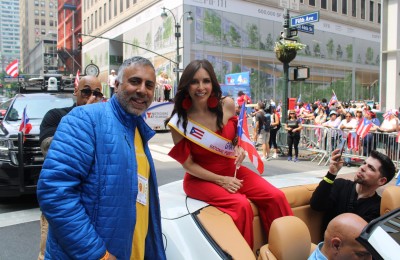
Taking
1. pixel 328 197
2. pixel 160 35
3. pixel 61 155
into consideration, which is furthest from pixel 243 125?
pixel 160 35

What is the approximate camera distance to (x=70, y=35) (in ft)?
258

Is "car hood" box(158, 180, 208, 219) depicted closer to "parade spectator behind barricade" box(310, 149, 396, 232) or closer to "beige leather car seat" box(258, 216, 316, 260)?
"beige leather car seat" box(258, 216, 316, 260)

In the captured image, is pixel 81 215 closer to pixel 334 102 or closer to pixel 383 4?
pixel 383 4

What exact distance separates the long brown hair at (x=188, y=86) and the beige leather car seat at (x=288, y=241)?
1044 millimetres

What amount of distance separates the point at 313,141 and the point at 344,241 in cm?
1097

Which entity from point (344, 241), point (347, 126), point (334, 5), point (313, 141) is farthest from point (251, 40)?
point (344, 241)

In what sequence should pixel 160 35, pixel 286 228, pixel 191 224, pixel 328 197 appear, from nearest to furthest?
1. pixel 286 228
2. pixel 191 224
3. pixel 328 197
4. pixel 160 35

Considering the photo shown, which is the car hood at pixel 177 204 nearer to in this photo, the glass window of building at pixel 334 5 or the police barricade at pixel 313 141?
the police barricade at pixel 313 141

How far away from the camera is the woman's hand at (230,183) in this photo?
2891 mm

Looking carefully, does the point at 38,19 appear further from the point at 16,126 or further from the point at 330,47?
the point at 16,126

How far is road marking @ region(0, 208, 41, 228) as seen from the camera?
18.1 feet

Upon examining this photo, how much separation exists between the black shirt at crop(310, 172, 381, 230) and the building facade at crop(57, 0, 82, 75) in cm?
7181

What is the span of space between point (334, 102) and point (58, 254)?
59.1 feet

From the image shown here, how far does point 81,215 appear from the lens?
1.69 metres
